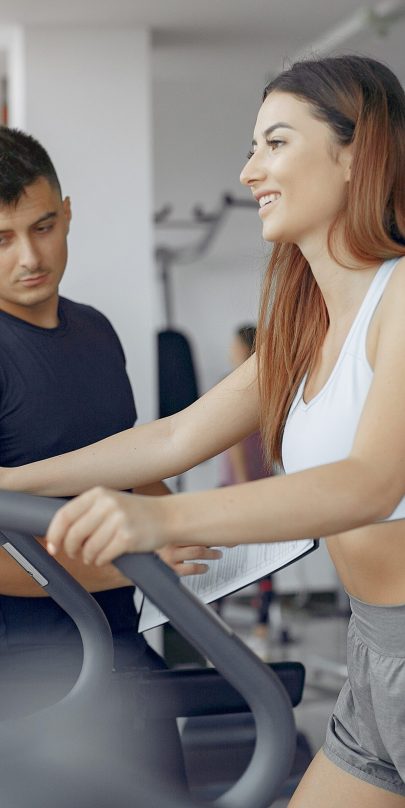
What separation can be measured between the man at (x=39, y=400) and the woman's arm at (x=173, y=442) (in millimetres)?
205

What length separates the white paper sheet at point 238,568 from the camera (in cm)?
161

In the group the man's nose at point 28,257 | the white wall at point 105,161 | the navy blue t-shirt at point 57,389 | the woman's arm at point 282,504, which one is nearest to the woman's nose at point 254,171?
the woman's arm at point 282,504

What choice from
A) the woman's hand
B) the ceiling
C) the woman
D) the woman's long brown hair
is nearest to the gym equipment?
the woman's hand

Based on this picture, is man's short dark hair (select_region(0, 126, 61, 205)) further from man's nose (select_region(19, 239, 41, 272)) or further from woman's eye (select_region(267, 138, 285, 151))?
woman's eye (select_region(267, 138, 285, 151))

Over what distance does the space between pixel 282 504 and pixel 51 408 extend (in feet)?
2.79

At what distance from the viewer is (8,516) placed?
1.14 m

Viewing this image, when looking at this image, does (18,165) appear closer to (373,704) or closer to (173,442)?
(173,442)

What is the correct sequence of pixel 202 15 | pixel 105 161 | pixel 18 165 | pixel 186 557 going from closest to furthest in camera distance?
1. pixel 186 557
2. pixel 18 165
3. pixel 105 161
4. pixel 202 15

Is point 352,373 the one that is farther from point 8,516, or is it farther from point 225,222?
point 225,222

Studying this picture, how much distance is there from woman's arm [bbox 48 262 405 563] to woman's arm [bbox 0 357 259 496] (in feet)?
1.46

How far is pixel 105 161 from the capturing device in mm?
3363

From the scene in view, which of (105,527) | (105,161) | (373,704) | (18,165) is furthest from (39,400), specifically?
(105,161)

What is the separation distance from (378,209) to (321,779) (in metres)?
0.80

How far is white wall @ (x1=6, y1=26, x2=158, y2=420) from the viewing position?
329 cm
